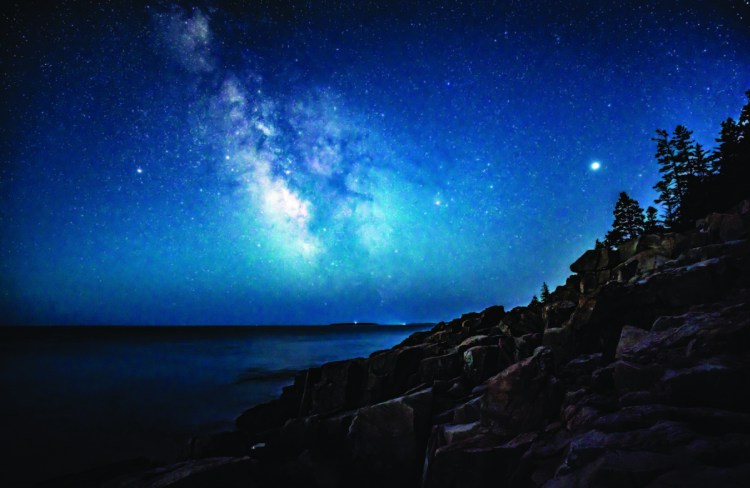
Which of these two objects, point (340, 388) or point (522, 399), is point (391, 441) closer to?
point (522, 399)

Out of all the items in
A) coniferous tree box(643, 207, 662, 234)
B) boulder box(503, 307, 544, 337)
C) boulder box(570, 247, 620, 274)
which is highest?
coniferous tree box(643, 207, 662, 234)

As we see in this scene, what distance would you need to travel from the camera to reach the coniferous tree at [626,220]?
41.7 metres

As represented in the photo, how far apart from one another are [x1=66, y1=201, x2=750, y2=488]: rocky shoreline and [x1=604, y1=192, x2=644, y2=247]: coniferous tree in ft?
97.5

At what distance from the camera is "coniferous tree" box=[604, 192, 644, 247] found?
41.7 m

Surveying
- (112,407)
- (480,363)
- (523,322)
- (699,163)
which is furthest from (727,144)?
(112,407)

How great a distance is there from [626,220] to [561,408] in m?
45.4

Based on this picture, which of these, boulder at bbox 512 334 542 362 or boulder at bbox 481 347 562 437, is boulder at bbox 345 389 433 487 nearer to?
boulder at bbox 481 347 562 437

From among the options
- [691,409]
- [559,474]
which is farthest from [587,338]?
[559,474]

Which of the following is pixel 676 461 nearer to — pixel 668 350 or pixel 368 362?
pixel 668 350


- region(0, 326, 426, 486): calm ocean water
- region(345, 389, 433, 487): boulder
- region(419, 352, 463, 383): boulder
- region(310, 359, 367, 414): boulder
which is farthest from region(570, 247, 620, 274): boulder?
region(0, 326, 426, 486): calm ocean water

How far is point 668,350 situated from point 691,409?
254 cm

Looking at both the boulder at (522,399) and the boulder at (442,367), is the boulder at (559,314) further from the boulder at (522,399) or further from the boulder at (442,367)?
the boulder at (522,399)

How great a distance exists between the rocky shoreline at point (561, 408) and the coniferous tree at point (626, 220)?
29708mm

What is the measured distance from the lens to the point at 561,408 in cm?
905
